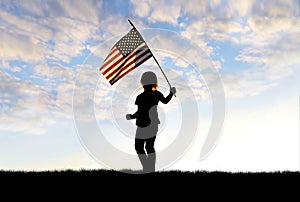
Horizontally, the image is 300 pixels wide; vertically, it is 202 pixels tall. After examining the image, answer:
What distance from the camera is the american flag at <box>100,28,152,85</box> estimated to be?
11.0 meters

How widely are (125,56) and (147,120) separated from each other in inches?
85.9

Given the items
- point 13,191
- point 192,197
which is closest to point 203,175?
point 192,197

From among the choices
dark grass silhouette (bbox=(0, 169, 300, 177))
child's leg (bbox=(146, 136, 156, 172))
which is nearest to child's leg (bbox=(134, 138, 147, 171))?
child's leg (bbox=(146, 136, 156, 172))

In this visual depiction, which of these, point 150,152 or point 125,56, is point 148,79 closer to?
point 125,56

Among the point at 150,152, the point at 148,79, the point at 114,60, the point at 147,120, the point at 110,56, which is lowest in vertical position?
the point at 150,152

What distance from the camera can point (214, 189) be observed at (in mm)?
8445

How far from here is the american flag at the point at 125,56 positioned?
36.1 feet

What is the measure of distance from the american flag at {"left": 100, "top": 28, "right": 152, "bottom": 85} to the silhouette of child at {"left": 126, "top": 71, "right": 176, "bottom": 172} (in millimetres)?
1101

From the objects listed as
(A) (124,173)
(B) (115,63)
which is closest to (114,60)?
(B) (115,63)

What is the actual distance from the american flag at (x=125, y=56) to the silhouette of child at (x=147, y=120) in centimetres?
110

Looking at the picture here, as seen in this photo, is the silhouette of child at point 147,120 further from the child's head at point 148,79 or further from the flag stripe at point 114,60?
the flag stripe at point 114,60

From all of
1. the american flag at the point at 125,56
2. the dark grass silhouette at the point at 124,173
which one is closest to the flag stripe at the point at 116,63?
the american flag at the point at 125,56

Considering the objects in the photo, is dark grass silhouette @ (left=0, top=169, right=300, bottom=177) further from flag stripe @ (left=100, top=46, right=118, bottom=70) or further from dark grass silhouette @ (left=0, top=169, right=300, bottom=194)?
flag stripe @ (left=100, top=46, right=118, bottom=70)

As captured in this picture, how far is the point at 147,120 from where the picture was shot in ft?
32.1
